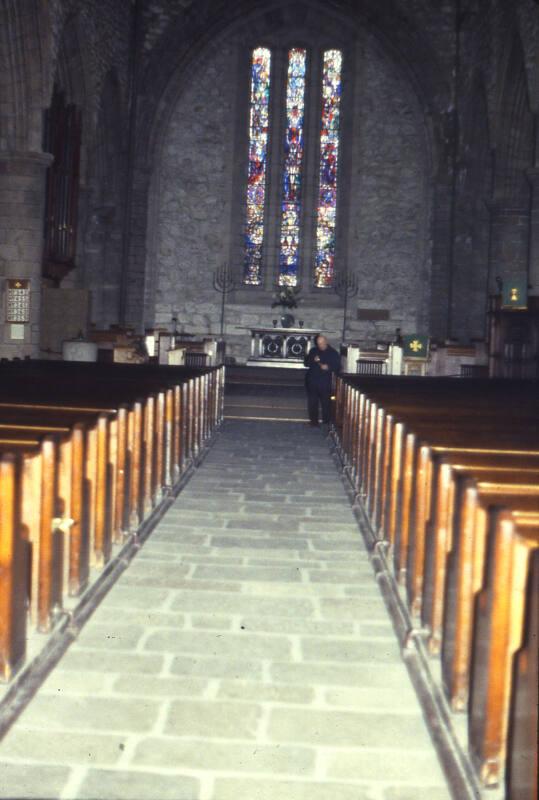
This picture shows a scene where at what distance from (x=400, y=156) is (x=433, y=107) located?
114 centimetres

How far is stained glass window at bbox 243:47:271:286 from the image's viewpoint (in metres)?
17.5

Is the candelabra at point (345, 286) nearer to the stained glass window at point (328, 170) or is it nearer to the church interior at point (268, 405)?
the church interior at point (268, 405)

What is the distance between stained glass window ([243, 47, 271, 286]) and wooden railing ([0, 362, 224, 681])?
12181 mm

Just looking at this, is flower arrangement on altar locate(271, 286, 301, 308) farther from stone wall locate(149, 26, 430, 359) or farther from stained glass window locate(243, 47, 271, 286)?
stained glass window locate(243, 47, 271, 286)

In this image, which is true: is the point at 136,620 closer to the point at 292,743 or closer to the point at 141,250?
the point at 292,743

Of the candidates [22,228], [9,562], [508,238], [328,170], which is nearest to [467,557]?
[9,562]

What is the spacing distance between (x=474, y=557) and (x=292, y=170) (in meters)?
16.3

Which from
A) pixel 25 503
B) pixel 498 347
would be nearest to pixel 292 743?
pixel 25 503

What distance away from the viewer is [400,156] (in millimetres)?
17219

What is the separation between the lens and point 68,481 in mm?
2801

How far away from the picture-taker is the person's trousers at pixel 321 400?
983cm

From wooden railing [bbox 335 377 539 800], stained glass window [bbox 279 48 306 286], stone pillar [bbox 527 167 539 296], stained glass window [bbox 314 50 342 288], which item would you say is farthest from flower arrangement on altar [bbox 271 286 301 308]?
wooden railing [bbox 335 377 539 800]

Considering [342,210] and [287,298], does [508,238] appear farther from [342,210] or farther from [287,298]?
[287,298]

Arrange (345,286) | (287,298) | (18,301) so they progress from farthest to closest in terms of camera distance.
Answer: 1. (345,286)
2. (287,298)
3. (18,301)
